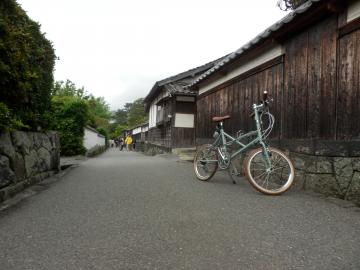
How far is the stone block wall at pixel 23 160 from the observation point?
4.52 meters

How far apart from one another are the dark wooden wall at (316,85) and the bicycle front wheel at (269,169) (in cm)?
80

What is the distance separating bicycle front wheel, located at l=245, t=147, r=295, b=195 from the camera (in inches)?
180

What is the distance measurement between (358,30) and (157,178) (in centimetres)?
473

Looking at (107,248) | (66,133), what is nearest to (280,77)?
(107,248)

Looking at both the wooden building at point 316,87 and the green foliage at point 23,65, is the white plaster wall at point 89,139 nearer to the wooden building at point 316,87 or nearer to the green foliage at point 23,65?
the green foliage at point 23,65

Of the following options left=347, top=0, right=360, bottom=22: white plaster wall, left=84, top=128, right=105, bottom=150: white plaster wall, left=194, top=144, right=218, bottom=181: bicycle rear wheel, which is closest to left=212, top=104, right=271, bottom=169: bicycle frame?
left=194, top=144, right=218, bottom=181: bicycle rear wheel

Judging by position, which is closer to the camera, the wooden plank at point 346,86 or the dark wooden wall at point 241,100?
the wooden plank at point 346,86

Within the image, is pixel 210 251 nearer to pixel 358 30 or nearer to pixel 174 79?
pixel 358 30

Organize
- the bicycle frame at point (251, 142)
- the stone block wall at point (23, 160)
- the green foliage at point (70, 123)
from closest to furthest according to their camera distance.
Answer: the stone block wall at point (23, 160) → the bicycle frame at point (251, 142) → the green foliage at point (70, 123)

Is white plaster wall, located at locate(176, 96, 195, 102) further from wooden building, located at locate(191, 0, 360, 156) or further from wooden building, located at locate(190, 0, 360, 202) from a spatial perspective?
wooden building, located at locate(190, 0, 360, 202)

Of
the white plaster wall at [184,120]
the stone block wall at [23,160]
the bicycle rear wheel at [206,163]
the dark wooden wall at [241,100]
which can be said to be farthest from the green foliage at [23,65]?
the white plaster wall at [184,120]

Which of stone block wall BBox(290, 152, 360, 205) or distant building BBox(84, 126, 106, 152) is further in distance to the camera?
distant building BBox(84, 126, 106, 152)

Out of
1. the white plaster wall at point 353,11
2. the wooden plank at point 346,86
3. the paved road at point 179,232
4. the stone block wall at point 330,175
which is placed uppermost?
the white plaster wall at point 353,11

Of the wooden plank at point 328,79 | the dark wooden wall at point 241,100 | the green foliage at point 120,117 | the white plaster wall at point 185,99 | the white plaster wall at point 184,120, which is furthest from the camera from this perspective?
the green foliage at point 120,117
